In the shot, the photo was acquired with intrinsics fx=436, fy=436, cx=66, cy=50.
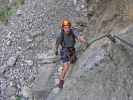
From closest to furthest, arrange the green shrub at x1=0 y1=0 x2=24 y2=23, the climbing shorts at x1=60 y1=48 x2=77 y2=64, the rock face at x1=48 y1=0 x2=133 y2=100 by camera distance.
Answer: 1. the rock face at x1=48 y1=0 x2=133 y2=100
2. the climbing shorts at x1=60 y1=48 x2=77 y2=64
3. the green shrub at x1=0 y1=0 x2=24 y2=23

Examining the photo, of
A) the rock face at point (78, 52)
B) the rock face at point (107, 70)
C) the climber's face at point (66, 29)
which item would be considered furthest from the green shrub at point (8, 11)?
the climber's face at point (66, 29)

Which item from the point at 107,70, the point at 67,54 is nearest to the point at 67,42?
the point at 67,54

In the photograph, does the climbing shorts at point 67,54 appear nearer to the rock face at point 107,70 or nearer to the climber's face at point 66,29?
the rock face at point 107,70

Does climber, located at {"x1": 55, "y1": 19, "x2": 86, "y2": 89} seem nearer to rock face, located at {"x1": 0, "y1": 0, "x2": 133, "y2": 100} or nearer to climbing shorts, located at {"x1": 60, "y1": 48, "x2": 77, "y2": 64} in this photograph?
climbing shorts, located at {"x1": 60, "y1": 48, "x2": 77, "y2": 64}

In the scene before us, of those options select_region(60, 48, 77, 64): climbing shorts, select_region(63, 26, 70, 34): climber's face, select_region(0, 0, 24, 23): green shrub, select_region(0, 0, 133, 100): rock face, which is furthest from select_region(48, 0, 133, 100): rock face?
select_region(0, 0, 24, 23): green shrub

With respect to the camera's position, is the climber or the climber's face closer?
the climber's face

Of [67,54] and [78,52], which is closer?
[67,54]

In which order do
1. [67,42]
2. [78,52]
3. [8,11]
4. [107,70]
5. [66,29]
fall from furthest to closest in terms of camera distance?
[8,11] < [78,52] < [67,42] < [66,29] < [107,70]

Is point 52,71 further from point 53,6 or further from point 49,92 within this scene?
point 53,6

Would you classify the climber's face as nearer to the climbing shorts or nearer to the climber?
the climber

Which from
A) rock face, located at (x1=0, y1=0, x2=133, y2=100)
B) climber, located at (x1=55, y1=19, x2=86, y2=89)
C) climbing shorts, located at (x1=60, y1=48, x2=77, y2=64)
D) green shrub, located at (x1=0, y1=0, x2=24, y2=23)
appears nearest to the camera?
rock face, located at (x1=0, y1=0, x2=133, y2=100)

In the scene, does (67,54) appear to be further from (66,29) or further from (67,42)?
(66,29)

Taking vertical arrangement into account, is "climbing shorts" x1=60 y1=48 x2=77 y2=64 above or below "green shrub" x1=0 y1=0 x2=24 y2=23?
below

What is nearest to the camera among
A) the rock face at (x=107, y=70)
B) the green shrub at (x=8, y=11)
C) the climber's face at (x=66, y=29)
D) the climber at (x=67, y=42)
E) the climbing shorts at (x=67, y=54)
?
the rock face at (x=107, y=70)
